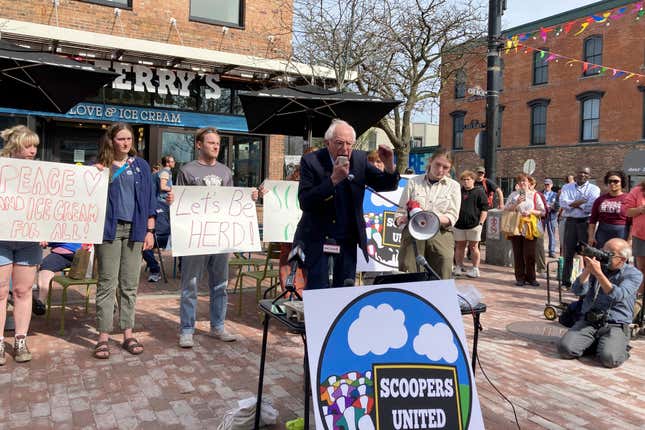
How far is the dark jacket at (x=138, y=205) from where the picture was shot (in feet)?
15.4

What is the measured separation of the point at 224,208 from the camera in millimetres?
5453

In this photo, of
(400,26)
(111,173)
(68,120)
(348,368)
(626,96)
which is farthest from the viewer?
(626,96)

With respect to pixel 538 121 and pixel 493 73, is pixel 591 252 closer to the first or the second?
pixel 493 73

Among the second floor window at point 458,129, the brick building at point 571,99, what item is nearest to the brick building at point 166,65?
the brick building at point 571,99

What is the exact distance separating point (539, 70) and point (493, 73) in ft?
74.8

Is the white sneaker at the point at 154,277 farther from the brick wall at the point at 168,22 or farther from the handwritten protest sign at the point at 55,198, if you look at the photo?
the brick wall at the point at 168,22

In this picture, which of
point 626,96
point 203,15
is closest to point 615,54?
point 626,96

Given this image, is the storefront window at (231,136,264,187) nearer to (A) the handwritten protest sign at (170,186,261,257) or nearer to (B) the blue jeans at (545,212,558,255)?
(B) the blue jeans at (545,212,558,255)

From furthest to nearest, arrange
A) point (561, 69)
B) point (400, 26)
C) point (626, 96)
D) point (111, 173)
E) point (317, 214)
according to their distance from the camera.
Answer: point (561, 69), point (626, 96), point (400, 26), point (111, 173), point (317, 214)

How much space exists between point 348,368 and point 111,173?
3109 millimetres

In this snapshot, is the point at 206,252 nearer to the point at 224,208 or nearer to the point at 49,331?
the point at 224,208

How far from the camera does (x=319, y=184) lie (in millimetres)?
3559

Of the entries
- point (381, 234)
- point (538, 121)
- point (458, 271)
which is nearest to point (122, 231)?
point (381, 234)

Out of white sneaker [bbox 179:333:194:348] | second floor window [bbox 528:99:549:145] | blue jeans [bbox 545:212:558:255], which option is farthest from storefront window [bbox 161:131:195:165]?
second floor window [bbox 528:99:549:145]
